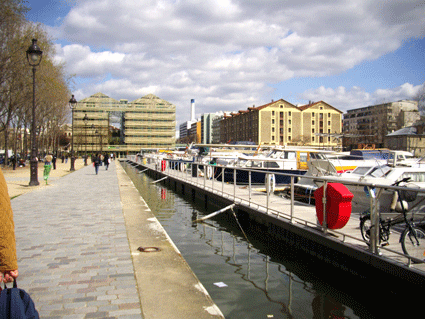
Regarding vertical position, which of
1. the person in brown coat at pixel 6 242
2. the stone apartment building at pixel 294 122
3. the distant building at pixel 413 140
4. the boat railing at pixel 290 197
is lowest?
the boat railing at pixel 290 197

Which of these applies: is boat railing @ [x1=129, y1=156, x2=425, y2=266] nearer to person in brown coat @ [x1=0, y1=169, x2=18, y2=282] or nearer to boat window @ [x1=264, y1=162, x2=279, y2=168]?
person in brown coat @ [x1=0, y1=169, x2=18, y2=282]

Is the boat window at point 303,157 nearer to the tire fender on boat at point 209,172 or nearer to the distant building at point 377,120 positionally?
the tire fender on boat at point 209,172

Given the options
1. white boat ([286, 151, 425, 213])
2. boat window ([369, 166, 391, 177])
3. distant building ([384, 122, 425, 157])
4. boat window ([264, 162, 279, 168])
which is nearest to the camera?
white boat ([286, 151, 425, 213])

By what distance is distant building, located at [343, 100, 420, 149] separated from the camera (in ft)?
307

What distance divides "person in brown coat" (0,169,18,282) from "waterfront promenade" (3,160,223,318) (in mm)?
1719

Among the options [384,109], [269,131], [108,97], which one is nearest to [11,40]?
[269,131]

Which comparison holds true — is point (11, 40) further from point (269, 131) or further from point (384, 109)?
point (384, 109)

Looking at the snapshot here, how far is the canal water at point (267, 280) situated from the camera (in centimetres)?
548

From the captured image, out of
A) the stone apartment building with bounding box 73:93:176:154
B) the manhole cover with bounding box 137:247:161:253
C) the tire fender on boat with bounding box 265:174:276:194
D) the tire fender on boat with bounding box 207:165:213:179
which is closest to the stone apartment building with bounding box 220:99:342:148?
the stone apartment building with bounding box 73:93:176:154

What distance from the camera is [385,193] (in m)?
5.43

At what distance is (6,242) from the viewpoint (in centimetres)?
239

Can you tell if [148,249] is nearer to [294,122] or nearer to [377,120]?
[377,120]

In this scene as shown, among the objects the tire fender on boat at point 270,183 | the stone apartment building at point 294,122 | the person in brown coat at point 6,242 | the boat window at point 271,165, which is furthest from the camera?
the stone apartment building at point 294,122

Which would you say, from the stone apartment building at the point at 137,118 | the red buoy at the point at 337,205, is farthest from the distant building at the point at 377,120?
the red buoy at the point at 337,205
